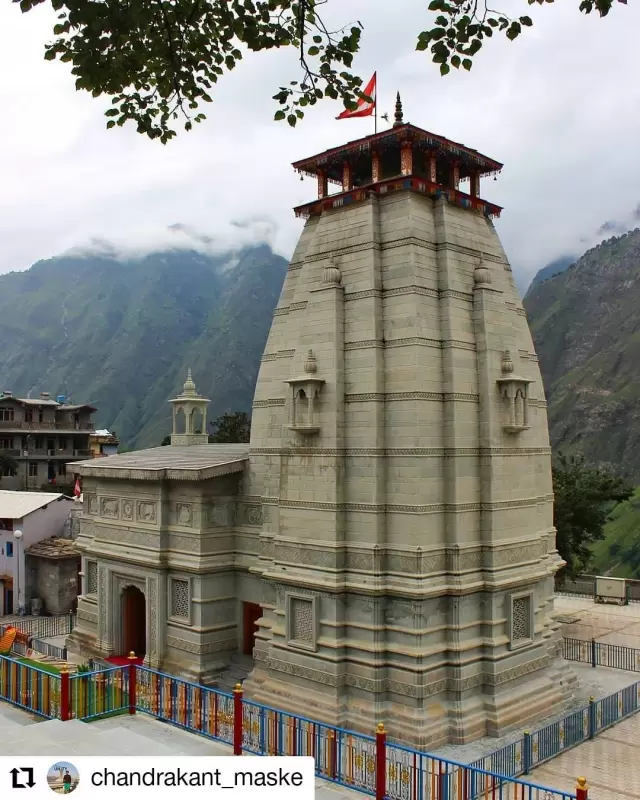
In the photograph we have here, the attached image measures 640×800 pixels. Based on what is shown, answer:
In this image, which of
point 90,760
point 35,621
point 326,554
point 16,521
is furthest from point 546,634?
point 16,521

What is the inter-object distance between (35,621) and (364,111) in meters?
23.1

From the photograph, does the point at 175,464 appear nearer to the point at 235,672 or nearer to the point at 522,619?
the point at 235,672

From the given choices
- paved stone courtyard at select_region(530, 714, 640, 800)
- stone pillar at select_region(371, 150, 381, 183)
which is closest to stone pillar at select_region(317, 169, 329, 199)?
stone pillar at select_region(371, 150, 381, 183)

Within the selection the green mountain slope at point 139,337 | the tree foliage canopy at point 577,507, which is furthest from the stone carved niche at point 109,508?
the green mountain slope at point 139,337

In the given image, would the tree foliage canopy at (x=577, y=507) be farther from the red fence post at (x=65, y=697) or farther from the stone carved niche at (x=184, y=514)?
the red fence post at (x=65, y=697)

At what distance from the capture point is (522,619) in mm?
18703

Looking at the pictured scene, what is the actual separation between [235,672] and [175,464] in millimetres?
6034

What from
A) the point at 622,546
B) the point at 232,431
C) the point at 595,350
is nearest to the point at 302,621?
the point at 232,431

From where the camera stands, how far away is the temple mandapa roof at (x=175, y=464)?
20.3 metres

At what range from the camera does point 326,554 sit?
17.9 meters

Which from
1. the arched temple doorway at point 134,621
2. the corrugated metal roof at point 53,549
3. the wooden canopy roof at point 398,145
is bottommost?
the arched temple doorway at point 134,621

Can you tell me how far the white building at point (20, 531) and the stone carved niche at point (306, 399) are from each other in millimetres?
17980

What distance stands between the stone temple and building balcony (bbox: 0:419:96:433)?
37.1m

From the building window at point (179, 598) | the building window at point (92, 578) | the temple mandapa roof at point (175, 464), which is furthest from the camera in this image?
the building window at point (92, 578)
